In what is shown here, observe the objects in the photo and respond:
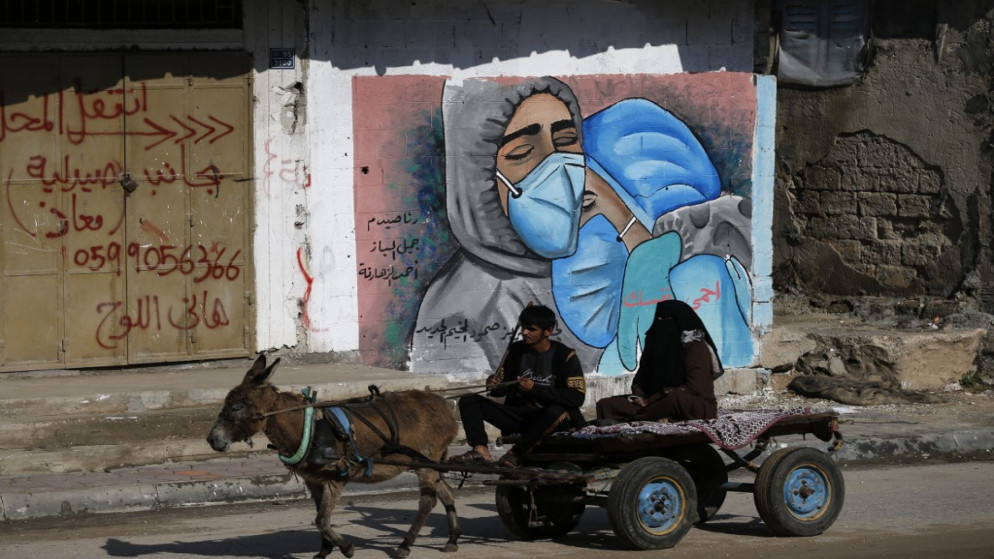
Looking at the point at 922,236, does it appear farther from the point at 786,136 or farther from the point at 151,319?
the point at 151,319

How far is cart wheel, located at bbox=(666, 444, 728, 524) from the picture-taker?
9086 mm

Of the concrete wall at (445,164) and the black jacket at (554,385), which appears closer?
the black jacket at (554,385)

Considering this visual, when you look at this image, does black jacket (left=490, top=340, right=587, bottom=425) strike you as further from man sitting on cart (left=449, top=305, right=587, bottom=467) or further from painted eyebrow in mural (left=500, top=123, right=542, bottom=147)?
painted eyebrow in mural (left=500, top=123, right=542, bottom=147)

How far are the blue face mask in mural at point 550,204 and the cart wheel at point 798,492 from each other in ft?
19.0

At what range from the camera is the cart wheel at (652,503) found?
27.4 feet

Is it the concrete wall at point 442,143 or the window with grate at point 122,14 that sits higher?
the window with grate at point 122,14

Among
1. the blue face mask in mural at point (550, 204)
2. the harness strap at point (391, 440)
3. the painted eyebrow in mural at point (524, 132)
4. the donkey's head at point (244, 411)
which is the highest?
the painted eyebrow in mural at point (524, 132)

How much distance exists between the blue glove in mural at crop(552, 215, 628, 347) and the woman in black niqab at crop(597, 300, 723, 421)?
212 inches

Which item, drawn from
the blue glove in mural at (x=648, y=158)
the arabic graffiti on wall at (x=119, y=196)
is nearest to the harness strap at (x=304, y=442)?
the arabic graffiti on wall at (x=119, y=196)

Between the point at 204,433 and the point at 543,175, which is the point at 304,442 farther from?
the point at 543,175

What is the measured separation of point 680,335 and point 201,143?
560 cm

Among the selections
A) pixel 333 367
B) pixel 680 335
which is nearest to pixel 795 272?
pixel 333 367

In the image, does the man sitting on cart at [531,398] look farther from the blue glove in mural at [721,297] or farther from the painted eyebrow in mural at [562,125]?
the blue glove in mural at [721,297]

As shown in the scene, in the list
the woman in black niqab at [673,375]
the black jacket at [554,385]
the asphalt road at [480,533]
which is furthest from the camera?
the woman in black niqab at [673,375]
